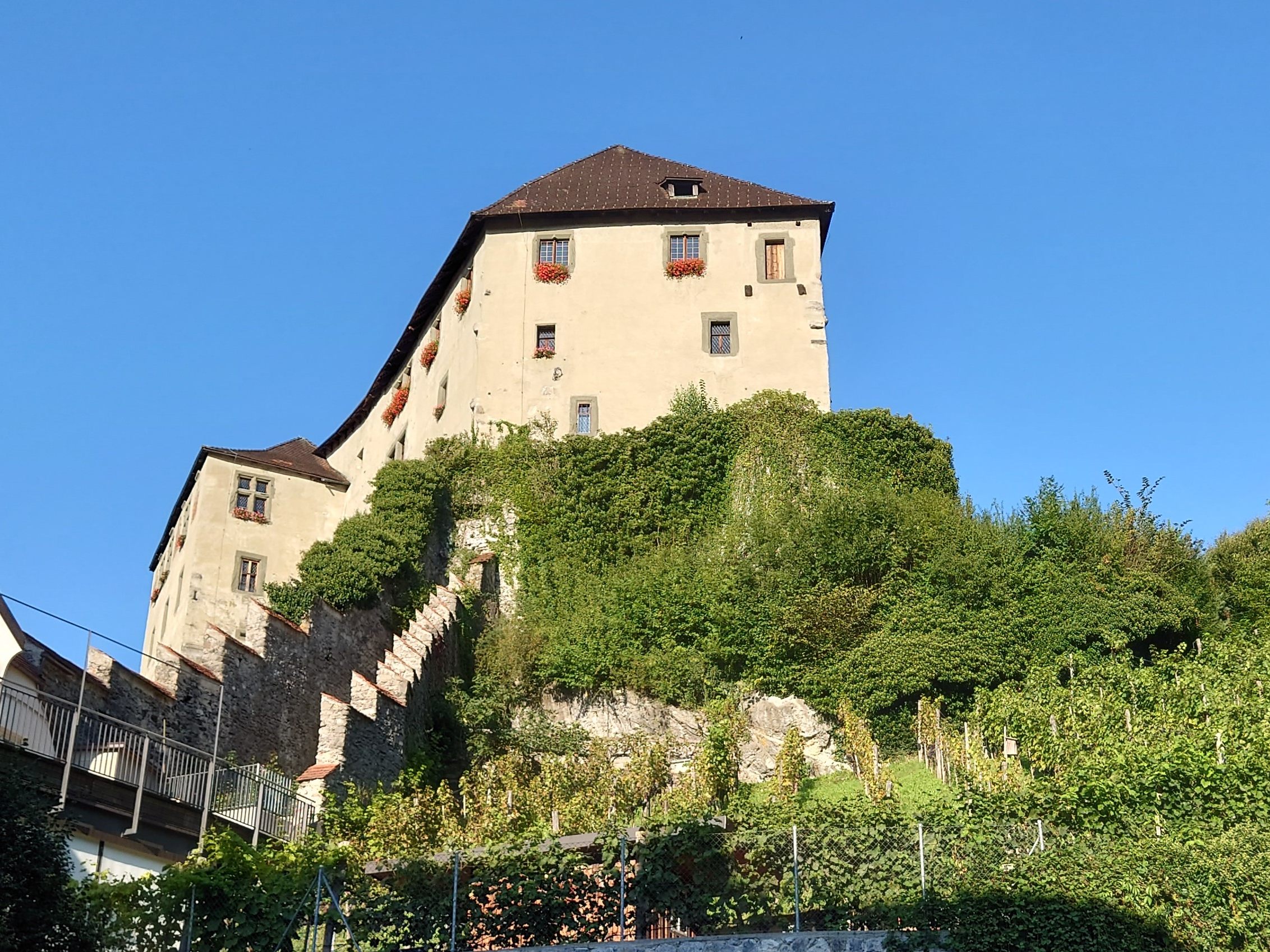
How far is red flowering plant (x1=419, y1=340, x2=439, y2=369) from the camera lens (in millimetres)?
43844

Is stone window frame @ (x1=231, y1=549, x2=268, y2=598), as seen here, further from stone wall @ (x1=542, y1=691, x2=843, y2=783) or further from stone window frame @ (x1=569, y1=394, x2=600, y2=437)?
stone wall @ (x1=542, y1=691, x2=843, y2=783)

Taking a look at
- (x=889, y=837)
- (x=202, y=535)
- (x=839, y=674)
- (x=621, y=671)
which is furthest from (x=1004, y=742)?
(x=202, y=535)

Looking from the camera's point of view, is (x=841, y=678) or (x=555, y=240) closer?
(x=841, y=678)

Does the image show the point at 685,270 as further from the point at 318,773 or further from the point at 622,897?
the point at 622,897

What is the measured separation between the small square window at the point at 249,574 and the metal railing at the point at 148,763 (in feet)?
54.9

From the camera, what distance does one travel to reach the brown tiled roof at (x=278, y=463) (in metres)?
42.7

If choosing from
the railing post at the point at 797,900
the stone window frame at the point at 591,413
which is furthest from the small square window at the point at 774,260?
the railing post at the point at 797,900

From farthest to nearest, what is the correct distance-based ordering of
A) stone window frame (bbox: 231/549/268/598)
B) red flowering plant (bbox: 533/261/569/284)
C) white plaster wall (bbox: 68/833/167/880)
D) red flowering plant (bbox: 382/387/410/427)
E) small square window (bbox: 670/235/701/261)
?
red flowering plant (bbox: 382/387/410/427)
small square window (bbox: 670/235/701/261)
red flowering plant (bbox: 533/261/569/284)
stone window frame (bbox: 231/549/268/598)
white plaster wall (bbox: 68/833/167/880)

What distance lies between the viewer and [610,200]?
42.4m

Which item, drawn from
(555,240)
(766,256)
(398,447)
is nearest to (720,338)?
(766,256)

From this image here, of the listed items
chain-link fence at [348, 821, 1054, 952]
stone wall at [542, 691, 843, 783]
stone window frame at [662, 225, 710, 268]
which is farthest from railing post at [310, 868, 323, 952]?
stone window frame at [662, 225, 710, 268]

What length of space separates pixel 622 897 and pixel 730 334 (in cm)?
2307

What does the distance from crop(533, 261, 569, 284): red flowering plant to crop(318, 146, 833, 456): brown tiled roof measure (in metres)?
1.50

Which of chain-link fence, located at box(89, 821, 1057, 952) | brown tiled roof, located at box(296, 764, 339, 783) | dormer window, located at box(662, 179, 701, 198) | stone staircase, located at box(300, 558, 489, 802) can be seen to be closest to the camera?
chain-link fence, located at box(89, 821, 1057, 952)
